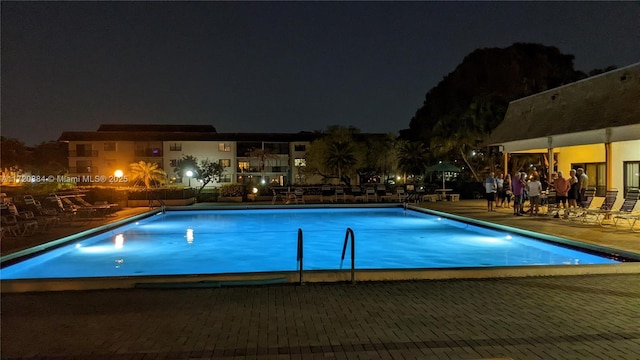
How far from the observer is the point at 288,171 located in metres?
57.1

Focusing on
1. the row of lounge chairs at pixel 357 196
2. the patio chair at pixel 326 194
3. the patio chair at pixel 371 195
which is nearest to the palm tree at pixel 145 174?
the row of lounge chairs at pixel 357 196

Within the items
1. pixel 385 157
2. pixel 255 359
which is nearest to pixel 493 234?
pixel 255 359

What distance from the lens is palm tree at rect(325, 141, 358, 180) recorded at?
125ft

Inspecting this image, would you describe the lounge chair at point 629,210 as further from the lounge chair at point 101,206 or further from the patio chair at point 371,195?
the lounge chair at point 101,206

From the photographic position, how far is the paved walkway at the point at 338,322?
4.27 metres

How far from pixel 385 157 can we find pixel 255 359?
130 ft

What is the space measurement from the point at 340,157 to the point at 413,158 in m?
8.53

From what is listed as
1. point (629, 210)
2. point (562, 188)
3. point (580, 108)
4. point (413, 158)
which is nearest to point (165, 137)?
point (413, 158)

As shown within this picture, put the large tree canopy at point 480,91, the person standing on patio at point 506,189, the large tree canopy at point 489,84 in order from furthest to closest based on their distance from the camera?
the large tree canopy at point 489,84 < the large tree canopy at point 480,91 < the person standing on patio at point 506,189

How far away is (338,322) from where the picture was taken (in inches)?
200

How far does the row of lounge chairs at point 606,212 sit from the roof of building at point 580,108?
198 cm

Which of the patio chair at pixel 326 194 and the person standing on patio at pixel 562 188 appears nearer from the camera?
the person standing on patio at pixel 562 188

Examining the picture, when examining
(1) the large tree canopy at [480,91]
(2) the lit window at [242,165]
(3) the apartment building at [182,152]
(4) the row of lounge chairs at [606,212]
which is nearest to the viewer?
(4) the row of lounge chairs at [606,212]

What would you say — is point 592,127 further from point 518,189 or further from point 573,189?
point 518,189
